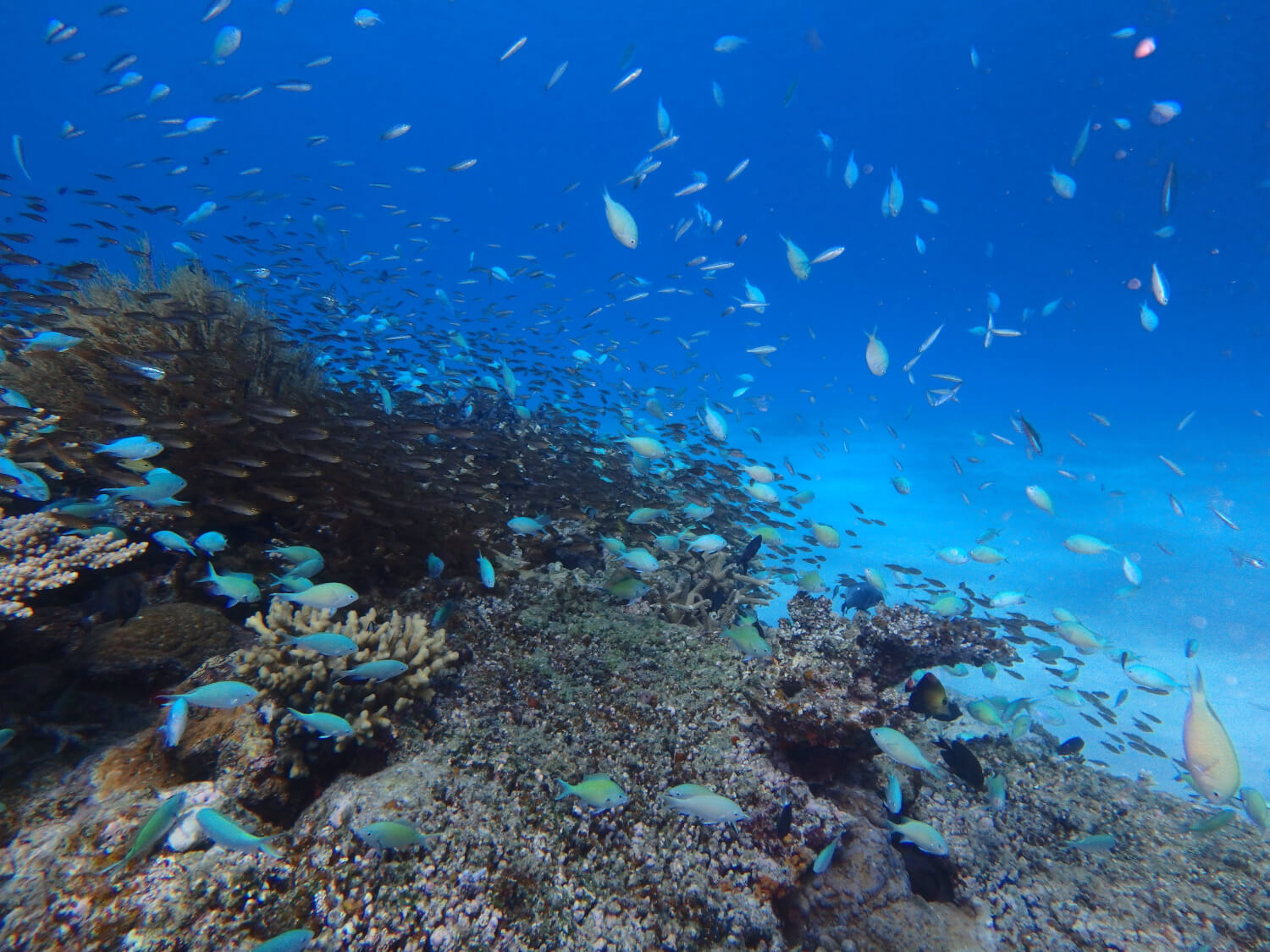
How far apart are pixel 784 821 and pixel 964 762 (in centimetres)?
223

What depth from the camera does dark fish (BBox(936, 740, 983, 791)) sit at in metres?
4.55

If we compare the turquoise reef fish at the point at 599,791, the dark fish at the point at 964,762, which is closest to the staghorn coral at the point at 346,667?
the turquoise reef fish at the point at 599,791

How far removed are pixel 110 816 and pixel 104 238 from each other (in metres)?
13.6

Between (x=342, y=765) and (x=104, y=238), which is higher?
(x=104, y=238)

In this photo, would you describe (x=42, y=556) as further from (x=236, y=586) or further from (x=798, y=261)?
(x=798, y=261)

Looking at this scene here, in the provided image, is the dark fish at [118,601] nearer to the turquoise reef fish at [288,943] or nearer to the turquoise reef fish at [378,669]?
the turquoise reef fish at [378,669]

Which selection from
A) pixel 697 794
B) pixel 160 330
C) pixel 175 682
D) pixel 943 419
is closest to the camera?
pixel 697 794

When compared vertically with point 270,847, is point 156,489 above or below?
above

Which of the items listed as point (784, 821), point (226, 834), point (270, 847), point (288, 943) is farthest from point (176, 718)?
point (784, 821)

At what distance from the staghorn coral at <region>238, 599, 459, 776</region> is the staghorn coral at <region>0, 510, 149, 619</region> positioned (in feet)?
4.50

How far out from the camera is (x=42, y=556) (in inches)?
151

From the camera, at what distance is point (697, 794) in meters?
2.87

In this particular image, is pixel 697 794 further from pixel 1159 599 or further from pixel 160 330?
pixel 1159 599

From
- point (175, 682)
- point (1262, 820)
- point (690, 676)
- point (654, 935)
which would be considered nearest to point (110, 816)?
point (175, 682)
